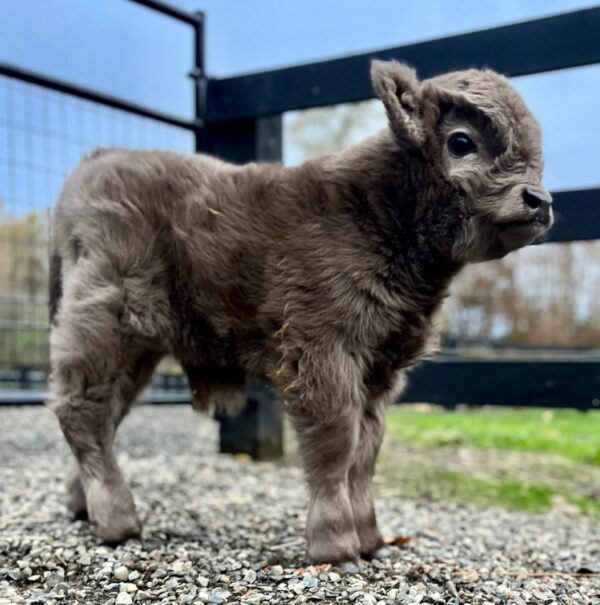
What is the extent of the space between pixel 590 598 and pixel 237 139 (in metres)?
3.43

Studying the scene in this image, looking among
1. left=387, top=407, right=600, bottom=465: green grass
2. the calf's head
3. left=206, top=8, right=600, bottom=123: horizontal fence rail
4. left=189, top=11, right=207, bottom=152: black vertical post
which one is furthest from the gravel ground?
left=387, top=407, right=600, bottom=465: green grass

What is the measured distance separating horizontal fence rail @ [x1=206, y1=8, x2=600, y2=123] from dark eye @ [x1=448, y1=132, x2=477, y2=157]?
1.24 m

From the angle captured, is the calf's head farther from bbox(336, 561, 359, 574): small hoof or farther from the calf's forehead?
bbox(336, 561, 359, 574): small hoof

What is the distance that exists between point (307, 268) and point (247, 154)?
242 centimetres

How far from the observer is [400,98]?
2631 millimetres

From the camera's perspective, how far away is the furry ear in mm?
2576

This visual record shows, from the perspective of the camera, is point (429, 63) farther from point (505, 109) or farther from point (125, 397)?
point (125, 397)

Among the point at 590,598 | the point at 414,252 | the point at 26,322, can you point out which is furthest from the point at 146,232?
the point at 26,322

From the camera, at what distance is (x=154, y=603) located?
88.7 inches

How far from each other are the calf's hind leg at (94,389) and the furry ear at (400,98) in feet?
3.84

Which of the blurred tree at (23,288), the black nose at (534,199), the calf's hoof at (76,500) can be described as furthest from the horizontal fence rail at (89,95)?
the black nose at (534,199)

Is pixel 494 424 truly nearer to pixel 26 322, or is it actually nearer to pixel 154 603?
pixel 26 322

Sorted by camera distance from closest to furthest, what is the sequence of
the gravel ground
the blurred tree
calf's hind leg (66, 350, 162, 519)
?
the gravel ground
calf's hind leg (66, 350, 162, 519)
the blurred tree

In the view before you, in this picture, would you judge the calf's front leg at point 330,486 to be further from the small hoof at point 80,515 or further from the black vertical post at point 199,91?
the black vertical post at point 199,91
